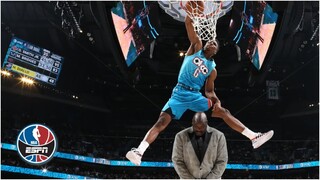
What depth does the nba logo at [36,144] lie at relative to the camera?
7824mm

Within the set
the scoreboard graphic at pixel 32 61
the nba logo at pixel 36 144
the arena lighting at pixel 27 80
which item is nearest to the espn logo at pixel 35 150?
the nba logo at pixel 36 144

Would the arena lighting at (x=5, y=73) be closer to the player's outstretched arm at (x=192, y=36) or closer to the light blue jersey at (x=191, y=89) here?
the light blue jersey at (x=191, y=89)

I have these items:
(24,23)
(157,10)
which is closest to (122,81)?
(24,23)

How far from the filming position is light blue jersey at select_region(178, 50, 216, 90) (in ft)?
12.8

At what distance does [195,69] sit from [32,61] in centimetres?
660

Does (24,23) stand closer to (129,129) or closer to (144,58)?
(144,58)

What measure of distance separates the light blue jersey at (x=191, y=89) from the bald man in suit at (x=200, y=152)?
881 millimetres

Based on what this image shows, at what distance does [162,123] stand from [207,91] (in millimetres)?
692

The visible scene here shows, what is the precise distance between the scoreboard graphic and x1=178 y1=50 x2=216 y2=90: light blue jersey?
6.46 meters

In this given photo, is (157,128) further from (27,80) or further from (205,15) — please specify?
(27,80)

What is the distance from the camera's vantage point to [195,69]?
3.93 meters

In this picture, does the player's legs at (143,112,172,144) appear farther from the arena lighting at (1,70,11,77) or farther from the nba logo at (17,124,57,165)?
the arena lighting at (1,70,11,77)

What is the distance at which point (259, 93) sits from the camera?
10.5 m

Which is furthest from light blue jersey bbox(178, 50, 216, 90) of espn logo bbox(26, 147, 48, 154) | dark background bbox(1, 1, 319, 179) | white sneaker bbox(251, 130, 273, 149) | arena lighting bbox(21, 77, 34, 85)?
arena lighting bbox(21, 77, 34, 85)
